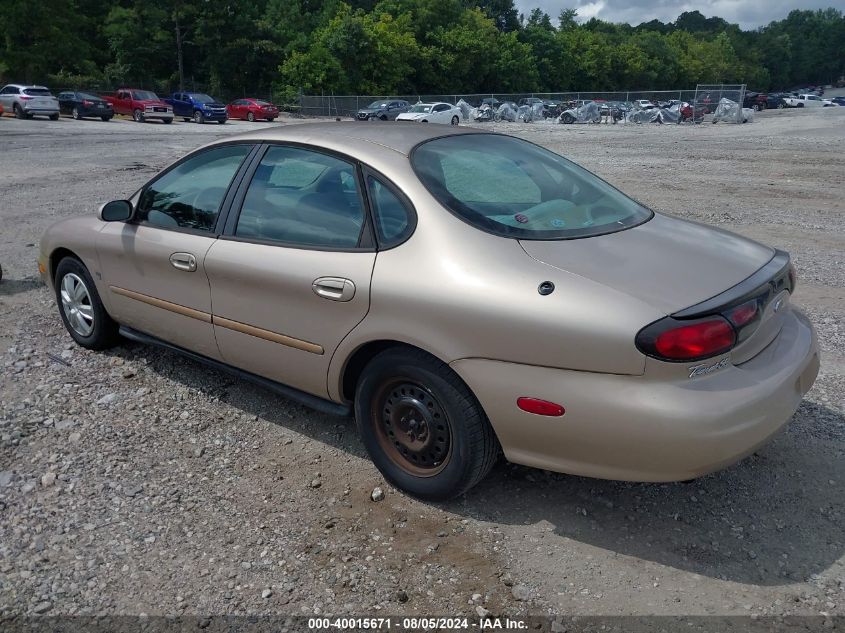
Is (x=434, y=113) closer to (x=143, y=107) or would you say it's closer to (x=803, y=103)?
(x=143, y=107)

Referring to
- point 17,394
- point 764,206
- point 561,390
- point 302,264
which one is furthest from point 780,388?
point 764,206

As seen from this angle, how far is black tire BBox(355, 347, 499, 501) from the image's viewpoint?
3031mm

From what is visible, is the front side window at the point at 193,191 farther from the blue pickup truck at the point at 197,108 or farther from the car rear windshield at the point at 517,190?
the blue pickup truck at the point at 197,108

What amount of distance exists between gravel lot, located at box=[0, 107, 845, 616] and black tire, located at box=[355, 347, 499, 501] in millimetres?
163

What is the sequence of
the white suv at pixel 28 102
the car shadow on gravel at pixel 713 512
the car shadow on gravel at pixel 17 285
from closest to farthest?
the car shadow on gravel at pixel 713 512, the car shadow on gravel at pixel 17 285, the white suv at pixel 28 102

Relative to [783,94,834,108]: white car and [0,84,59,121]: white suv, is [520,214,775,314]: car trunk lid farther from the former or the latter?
[783,94,834,108]: white car

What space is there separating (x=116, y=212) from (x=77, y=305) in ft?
3.47

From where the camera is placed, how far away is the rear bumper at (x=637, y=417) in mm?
2650

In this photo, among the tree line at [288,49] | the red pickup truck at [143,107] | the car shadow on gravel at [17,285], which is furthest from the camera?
the tree line at [288,49]

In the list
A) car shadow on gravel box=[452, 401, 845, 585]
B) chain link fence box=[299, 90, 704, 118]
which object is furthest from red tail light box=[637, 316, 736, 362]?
chain link fence box=[299, 90, 704, 118]

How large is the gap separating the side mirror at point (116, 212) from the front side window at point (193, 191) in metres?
0.07

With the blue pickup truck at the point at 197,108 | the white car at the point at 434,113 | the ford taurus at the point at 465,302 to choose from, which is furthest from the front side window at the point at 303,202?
the blue pickup truck at the point at 197,108

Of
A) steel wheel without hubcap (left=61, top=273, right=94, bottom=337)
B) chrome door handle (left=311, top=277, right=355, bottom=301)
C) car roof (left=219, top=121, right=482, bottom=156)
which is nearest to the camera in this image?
chrome door handle (left=311, top=277, right=355, bottom=301)

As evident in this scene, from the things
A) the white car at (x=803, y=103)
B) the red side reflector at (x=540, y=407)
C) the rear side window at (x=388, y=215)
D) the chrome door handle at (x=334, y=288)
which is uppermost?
the rear side window at (x=388, y=215)
